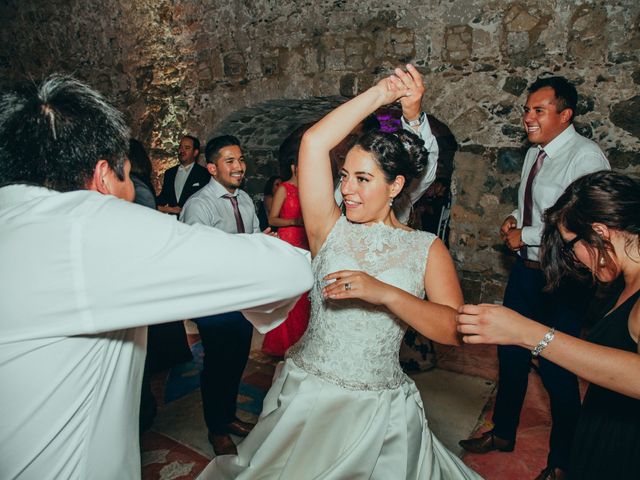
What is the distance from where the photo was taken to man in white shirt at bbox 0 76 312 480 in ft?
2.68

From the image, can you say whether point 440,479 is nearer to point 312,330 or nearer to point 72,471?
point 312,330

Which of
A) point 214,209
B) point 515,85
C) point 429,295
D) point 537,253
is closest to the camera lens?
point 429,295

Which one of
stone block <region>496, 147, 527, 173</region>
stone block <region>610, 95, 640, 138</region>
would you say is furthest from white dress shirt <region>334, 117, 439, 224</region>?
stone block <region>610, 95, 640, 138</region>

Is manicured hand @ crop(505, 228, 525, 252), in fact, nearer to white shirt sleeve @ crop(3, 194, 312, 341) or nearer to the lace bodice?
the lace bodice

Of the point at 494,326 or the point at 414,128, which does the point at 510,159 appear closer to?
the point at 414,128

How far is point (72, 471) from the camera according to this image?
96 centimetres

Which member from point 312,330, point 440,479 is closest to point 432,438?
point 440,479

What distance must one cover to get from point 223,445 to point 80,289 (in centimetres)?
199

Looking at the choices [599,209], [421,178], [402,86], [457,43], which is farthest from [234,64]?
[599,209]

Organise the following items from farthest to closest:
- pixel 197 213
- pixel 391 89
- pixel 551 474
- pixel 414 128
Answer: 1. pixel 197 213
2. pixel 551 474
3. pixel 414 128
4. pixel 391 89

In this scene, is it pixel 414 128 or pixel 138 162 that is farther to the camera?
pixel 138 162

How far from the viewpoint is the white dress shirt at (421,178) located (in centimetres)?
212

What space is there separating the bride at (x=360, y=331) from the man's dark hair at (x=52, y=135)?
0.76 m

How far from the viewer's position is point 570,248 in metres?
1.51
